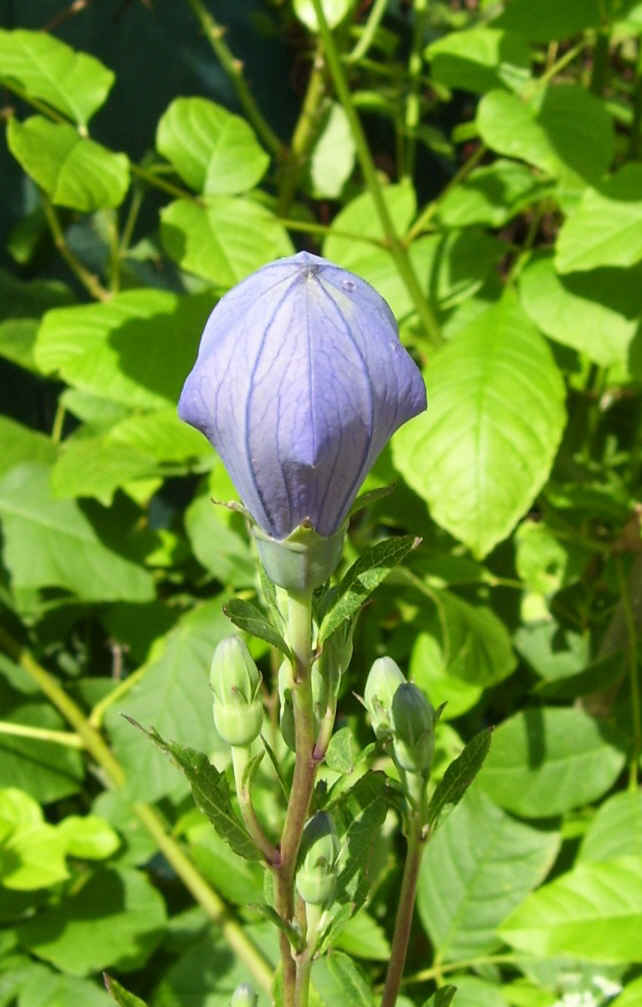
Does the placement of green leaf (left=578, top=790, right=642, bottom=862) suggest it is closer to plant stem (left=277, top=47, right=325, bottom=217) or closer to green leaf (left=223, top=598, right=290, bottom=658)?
green leaf (left=223, top=598, right=290, bottom=658)

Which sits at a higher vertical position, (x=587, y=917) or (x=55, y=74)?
(x=55, y=74)

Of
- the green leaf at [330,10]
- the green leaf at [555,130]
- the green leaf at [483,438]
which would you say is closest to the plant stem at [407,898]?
the green leaf at [483,438]

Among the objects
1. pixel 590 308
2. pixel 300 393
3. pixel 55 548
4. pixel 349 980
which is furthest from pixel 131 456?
pixel 300 393

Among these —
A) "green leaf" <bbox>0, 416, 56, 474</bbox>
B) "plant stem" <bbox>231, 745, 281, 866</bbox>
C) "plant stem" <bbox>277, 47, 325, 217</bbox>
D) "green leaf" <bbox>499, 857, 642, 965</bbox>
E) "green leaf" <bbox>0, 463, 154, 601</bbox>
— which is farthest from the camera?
"plant stem" <bbox>277, 47, 325, 217</bbox>

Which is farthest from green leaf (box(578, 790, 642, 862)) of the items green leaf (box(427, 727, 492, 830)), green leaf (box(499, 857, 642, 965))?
green leaf (box(427, 727, 492, 830))

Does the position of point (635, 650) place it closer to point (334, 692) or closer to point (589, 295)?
point (589, 295)

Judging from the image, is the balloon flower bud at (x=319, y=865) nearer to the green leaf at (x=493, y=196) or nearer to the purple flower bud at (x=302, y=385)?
the purple flower bud at (x=302, y=385)

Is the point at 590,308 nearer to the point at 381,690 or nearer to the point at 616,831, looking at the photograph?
the point at 616,831
